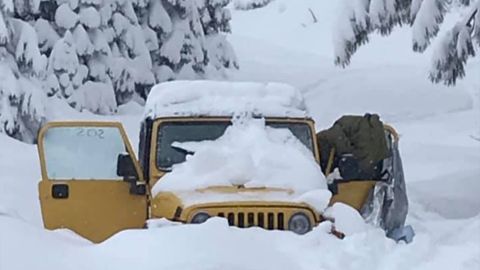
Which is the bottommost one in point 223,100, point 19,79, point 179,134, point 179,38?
point 179,38

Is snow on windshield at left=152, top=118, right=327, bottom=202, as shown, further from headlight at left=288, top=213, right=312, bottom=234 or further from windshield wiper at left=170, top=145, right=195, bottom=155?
headlight at left=288, top=213, right=312, bottom=234

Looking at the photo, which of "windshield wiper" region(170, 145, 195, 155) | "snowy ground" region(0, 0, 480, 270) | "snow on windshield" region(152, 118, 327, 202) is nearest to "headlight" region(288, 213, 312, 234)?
"snow on windshield" region(152, 118, 327, 202)

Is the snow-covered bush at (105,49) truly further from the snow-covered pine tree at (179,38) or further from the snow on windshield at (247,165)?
the snow on windshield at (247,165)

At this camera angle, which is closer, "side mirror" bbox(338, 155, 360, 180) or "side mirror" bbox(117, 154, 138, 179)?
"side mirror" bbox(117, 154, 138, 179)

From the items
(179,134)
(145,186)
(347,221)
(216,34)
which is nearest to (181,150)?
(179,134)

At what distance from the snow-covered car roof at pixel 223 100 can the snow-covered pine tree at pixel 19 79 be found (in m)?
6.87

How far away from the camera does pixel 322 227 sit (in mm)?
6293

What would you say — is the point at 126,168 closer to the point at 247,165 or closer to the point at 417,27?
the point at 247,165

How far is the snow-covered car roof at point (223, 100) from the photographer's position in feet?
25.6

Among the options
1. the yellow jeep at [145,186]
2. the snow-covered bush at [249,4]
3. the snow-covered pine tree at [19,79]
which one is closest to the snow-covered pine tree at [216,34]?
the snow-covered pine tree at [19,79]

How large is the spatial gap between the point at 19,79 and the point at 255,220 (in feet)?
29.3

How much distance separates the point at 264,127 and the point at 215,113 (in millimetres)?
385

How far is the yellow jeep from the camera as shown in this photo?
22.4ft

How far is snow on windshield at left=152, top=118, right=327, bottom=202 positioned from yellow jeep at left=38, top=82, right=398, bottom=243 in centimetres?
7
